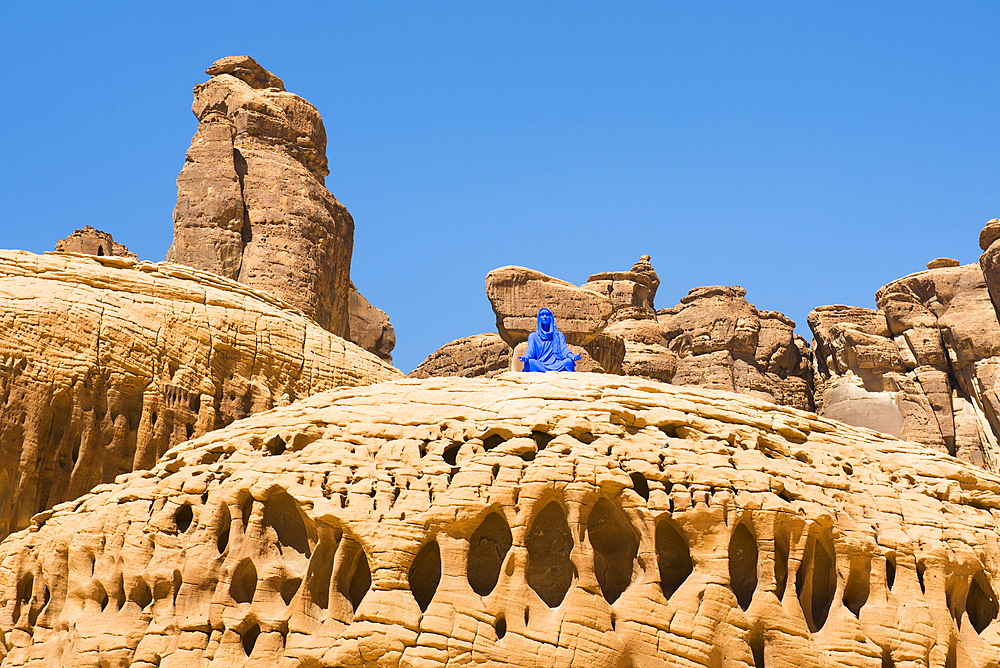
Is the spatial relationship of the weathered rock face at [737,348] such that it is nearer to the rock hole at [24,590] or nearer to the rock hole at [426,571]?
the rock hole at [426,571]

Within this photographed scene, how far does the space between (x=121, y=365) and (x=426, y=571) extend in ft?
21.2

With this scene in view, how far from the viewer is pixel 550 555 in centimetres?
995

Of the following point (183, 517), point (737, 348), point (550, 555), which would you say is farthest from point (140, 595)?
point (737, 348)

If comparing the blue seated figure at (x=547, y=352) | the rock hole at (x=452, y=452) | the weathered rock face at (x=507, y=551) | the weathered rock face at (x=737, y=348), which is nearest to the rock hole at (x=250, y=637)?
the weathered rock face at (x=507, y=551)

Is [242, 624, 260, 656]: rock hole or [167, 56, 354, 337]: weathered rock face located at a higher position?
[167, 56, 354, 337]: weathered rock face

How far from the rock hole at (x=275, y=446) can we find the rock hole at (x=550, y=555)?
2.86 m

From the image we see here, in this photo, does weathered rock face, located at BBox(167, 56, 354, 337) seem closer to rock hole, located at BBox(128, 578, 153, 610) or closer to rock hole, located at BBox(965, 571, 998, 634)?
rock hole, located at BBox(128, 578, 153, 610)

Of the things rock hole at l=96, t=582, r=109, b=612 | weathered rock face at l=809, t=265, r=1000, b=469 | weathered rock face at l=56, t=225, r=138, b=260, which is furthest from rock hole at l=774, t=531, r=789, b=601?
weathered rock face at l=809, t=265, r=1000, b=469

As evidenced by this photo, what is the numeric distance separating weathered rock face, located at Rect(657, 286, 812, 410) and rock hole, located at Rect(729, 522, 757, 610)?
1091 inches

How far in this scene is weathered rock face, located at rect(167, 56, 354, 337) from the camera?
78.8ft

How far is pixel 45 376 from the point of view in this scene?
44.7 feet

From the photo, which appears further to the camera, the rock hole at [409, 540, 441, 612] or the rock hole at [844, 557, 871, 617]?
the rock hole at [844, 557, 871, 617]

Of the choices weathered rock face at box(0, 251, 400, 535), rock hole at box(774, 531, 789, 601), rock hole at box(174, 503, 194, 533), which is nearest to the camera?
rock hole at box(774, 531, 789, 601)

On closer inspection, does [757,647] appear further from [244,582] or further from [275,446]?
[275,446]
